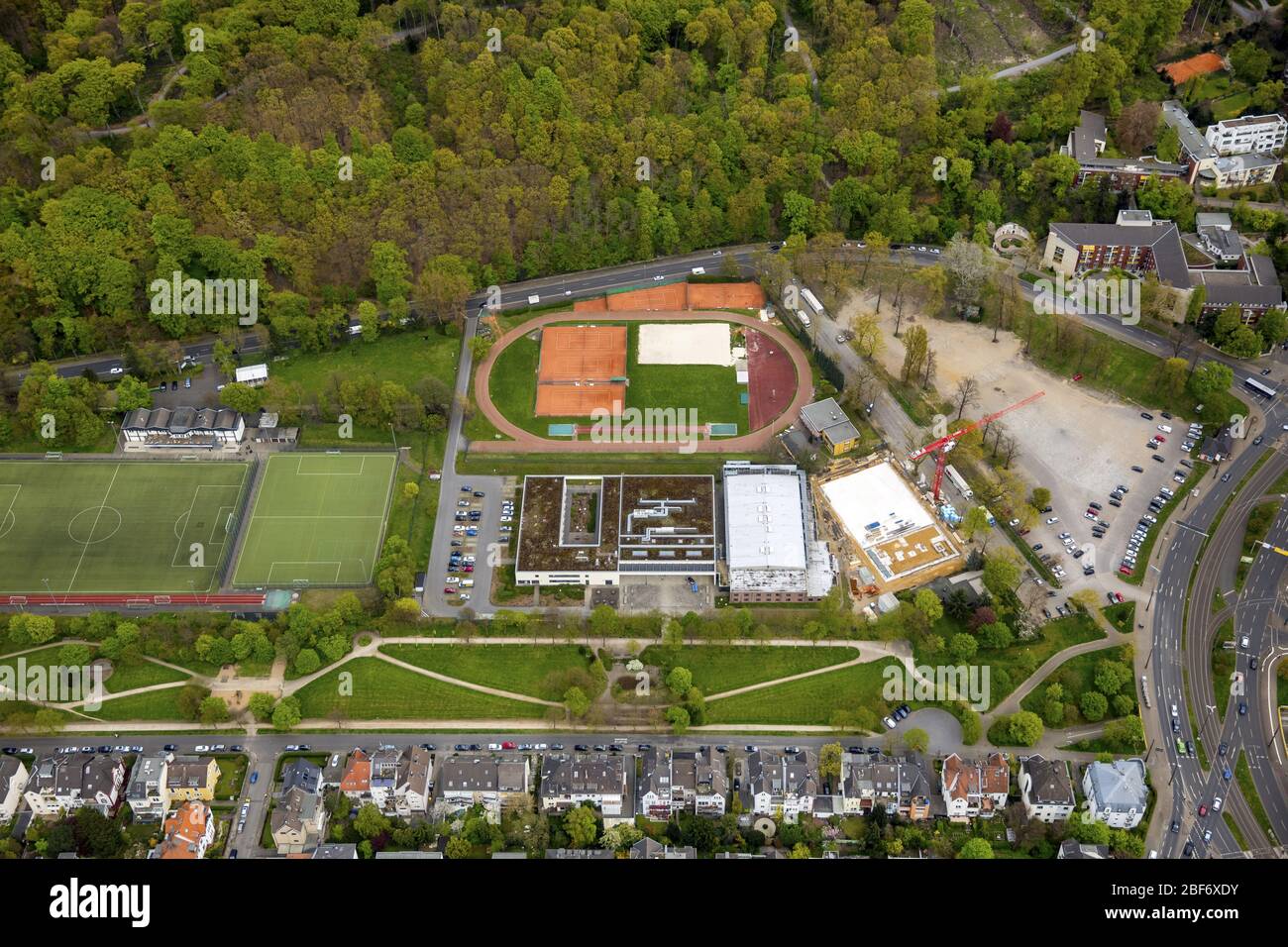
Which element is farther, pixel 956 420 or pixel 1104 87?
pixel 1104 87

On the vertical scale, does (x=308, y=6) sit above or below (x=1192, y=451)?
above

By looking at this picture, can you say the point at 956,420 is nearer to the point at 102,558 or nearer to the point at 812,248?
the point at 812,248

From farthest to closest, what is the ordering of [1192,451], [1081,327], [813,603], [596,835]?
[1081,327] < [1192,451] < [813,603] < [596,835]

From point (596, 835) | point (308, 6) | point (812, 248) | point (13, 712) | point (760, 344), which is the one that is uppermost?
point (308, 6)

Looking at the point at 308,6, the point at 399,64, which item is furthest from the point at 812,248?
the point at 308,6

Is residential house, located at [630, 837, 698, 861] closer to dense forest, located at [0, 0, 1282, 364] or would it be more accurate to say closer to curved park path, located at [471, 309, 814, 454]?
curved park path, located at [471, 309, 814, 454]
